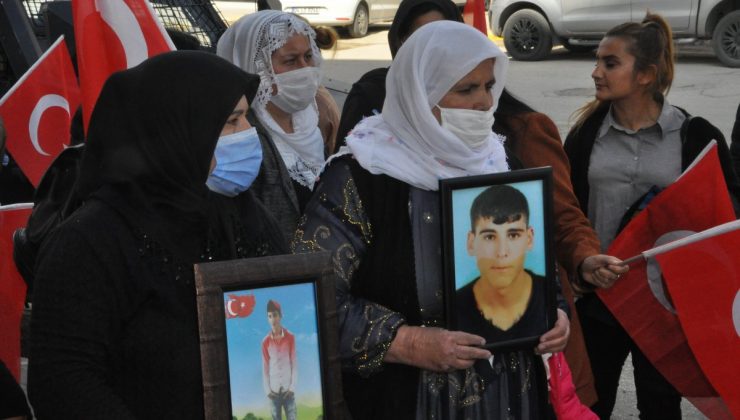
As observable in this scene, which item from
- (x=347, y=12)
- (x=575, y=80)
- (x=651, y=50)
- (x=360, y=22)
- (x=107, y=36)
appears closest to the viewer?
(x=107, y=36)

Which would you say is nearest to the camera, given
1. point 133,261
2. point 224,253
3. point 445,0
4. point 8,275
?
point 133,261

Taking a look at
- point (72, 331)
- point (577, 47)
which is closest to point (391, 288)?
point (72, 331)

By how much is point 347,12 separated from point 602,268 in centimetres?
1624

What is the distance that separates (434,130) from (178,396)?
94 centimetres

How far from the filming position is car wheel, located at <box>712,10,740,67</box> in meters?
14.1

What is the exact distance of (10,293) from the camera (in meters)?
3.52

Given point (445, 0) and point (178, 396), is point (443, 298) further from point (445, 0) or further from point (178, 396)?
point (445, 0)

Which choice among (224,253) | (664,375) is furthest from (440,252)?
(664,375)

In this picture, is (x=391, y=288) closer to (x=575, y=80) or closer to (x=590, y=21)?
(x=575, y=80)

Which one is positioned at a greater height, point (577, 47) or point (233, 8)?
point (233, 8)

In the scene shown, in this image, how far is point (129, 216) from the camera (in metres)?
2.00

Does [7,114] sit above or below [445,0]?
below

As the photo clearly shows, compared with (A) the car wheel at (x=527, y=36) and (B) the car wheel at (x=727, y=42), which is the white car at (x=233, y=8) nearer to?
(A) the car wheel at (x=527, y=36)

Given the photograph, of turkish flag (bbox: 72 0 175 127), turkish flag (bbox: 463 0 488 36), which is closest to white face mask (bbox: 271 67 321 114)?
turkish flag (bbox: 72 0 175 127)
